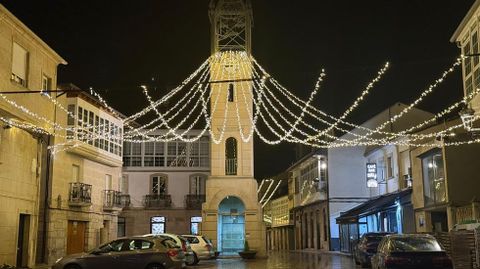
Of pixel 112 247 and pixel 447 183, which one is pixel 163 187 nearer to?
pixel 447 183

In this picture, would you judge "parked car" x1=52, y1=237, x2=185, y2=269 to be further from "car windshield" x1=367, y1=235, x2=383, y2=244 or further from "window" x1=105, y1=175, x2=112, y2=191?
"window" x1=105, y1=175, x2=112, y2=191

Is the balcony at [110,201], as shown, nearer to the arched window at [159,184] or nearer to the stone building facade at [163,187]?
the stone building facade at [163,187]

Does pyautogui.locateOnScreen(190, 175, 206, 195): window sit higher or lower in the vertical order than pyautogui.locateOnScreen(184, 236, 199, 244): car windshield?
higher

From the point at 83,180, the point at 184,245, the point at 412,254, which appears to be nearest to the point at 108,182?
the point at 83,180

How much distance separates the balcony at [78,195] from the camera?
32.3 m

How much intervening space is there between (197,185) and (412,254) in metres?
36.1

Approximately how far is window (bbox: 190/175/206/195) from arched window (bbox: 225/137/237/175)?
13.1 meters

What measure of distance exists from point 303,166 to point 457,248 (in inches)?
1348

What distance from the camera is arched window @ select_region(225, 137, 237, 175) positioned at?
37469 millimetres

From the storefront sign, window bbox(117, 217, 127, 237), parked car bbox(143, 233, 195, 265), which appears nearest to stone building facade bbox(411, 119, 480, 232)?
the storefront sign

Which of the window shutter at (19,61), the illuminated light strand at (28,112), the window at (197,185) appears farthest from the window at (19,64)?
the window at (197,185)

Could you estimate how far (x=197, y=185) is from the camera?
5094cm

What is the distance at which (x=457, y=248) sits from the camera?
21.5 metres

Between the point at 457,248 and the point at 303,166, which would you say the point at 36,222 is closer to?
the point at 457,248
